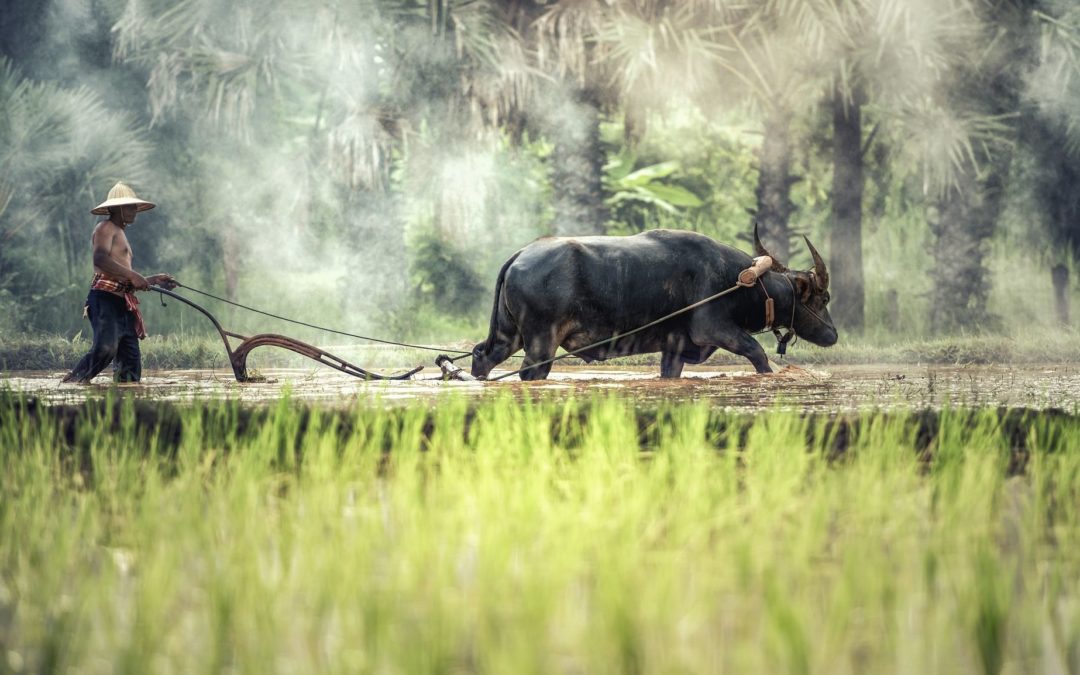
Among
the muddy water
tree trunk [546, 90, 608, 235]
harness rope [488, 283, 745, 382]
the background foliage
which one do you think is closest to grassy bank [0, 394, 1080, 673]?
the muddy water

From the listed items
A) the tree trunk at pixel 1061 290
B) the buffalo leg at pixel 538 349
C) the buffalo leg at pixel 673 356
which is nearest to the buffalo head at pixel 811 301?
the buffalo leg at pixel 673 356

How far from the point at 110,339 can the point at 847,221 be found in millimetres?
9595

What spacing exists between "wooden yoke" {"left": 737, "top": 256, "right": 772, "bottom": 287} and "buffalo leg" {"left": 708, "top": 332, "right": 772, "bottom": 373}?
379mm

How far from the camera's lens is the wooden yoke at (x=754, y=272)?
8875 mm

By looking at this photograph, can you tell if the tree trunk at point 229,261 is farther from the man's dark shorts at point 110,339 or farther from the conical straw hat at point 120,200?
the conical straw hat at point 120,200

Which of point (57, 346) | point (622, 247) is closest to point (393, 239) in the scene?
point (57, 346)

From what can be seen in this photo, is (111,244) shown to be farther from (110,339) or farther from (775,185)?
(775,185)

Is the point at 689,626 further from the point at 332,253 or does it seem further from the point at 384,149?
the point at 332,253

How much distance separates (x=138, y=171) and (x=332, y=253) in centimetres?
824

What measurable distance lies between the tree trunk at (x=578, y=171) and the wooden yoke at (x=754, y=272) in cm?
686

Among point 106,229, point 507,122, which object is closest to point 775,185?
point 507,122

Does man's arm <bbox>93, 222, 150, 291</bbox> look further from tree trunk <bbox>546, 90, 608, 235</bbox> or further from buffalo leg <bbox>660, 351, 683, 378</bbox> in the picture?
tree trunk <bbox>546, 90, 608, 235</bbox>

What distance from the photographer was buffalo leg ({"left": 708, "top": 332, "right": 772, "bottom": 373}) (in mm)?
9062

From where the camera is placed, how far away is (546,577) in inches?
123
